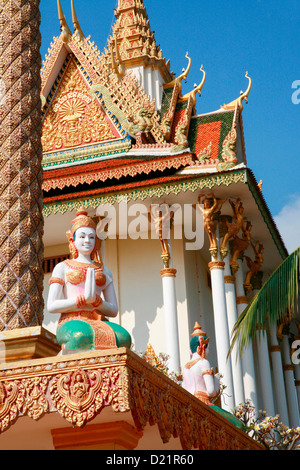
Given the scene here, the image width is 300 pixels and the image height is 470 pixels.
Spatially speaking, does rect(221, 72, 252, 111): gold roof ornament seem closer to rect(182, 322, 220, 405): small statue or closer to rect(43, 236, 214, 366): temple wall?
rect(43, 236, 214, 366): temple wall

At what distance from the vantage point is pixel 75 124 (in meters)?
15.5

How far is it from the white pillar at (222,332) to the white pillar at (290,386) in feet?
16.3

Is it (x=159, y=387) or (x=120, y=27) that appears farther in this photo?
→ (x=120, y=27)

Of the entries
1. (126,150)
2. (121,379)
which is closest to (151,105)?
(126,150)

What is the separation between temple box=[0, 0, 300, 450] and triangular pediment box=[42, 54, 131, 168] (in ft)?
0.07

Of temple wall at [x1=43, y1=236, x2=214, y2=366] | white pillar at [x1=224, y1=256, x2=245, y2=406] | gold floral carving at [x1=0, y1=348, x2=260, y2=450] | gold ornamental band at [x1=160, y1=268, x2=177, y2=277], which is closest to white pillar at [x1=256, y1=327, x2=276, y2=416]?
white pillar at [x1=224, y1=256, x2=245, y2=406]

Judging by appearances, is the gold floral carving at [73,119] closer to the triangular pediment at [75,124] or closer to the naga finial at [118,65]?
the triangular pediment at [75,124]

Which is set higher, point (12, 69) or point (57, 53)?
point (57, 53)

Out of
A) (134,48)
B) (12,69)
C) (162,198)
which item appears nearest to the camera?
(12,69)

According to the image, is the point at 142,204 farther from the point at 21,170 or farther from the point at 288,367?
the point at 21,170

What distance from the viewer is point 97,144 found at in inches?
594

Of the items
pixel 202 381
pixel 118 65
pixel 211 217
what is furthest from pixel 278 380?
pixel 202 381

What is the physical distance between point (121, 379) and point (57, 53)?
12.1 metres
